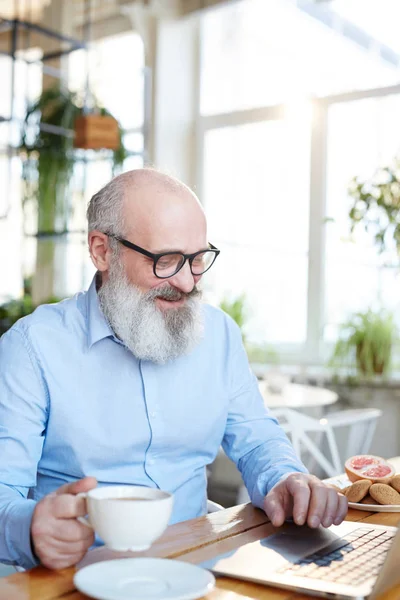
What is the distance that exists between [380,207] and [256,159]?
1.42m

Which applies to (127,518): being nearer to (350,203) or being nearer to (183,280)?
(183,280)

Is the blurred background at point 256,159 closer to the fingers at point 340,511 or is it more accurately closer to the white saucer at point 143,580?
the fingers at point 340,511

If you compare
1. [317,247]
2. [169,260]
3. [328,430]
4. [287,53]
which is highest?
[287,53]

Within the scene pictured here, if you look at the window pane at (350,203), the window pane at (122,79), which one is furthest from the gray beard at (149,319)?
the window pane at (122,79)

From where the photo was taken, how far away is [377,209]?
4586 mm

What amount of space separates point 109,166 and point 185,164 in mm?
885

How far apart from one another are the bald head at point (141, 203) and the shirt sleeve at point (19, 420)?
33cm

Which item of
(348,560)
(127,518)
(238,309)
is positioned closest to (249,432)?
(348,560)

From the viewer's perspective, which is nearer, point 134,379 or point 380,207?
point 134,379

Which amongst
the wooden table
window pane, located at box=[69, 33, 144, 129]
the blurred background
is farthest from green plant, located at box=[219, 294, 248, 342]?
the wooden table

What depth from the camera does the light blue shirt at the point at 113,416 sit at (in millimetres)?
1523

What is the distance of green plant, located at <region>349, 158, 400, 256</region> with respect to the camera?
4434 mm

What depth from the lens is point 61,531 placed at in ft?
3.33

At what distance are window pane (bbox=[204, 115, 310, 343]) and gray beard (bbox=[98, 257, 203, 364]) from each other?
11.9ft
